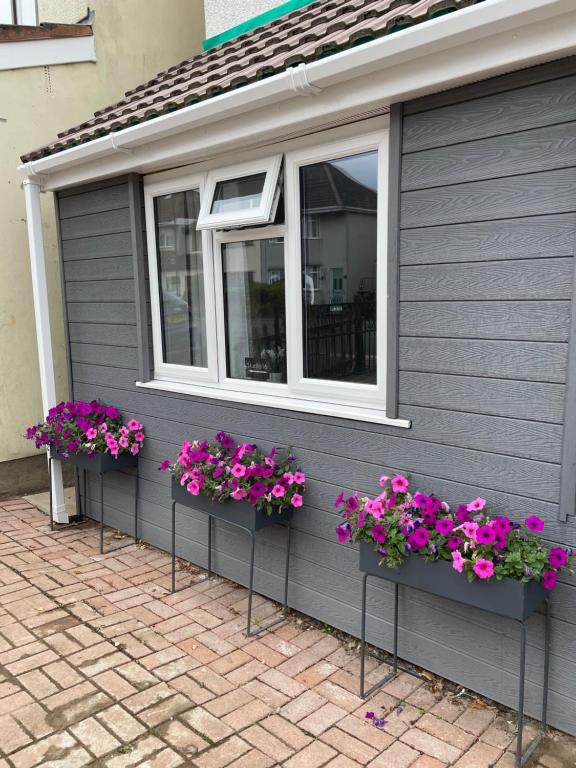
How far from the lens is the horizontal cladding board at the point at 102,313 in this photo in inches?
165

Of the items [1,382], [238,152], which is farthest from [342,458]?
[1,382]

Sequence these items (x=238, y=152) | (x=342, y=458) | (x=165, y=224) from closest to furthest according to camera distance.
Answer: (x=342, y=458) → (x=238, y=152) → (x=165, y=224)

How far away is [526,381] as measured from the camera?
227 cm

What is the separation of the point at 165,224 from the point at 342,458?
2.04 meters

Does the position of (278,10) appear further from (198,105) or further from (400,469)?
(400,469)

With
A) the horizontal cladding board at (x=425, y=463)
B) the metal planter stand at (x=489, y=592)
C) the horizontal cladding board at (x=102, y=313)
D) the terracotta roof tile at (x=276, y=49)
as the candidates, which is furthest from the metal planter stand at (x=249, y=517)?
the terracotta roof tile at (x=276, y=49)

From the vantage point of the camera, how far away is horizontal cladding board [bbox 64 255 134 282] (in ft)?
13.5

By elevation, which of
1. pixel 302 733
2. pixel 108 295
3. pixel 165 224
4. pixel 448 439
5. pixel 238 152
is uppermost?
pixel 238 152

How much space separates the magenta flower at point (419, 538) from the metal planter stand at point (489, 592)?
7 cm

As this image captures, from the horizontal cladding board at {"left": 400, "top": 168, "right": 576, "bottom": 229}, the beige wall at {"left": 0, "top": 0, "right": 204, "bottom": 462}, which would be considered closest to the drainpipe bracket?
the horizontal cladding board at {"left": 400, "top": 168, "right": 576, "bottom": 229}

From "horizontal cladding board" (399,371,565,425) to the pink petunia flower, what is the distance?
578 millimetres

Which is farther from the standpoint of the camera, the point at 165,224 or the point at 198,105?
the point at 165,224

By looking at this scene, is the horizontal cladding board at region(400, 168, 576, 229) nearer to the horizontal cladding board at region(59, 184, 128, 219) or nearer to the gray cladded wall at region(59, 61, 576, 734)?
the gray cladded wall at region(59, 61, 576, 734)

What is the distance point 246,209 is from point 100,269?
5.38ft
